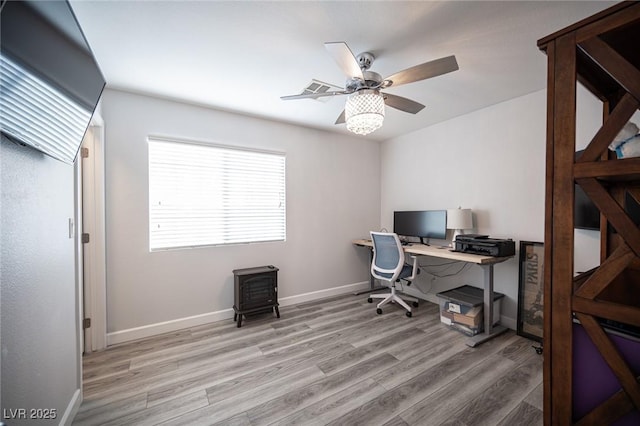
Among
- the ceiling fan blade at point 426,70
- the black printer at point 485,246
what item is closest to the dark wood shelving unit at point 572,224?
the ceiling fan blade at point 426,70

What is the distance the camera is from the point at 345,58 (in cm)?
148

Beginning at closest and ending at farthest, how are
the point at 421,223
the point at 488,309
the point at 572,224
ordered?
the point at 572,224, the point at 488,309, the point at 421,223

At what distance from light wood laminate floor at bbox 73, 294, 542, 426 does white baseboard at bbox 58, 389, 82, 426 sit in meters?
0.05

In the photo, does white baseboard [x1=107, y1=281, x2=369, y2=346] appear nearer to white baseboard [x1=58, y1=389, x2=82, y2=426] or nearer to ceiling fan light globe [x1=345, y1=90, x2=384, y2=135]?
white baseboard [x1=58, y1=389, x2=82, y2=426]

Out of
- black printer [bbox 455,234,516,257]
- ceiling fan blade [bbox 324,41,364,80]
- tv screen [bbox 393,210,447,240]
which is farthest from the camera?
tv screen [bbox 393,210,447,240]

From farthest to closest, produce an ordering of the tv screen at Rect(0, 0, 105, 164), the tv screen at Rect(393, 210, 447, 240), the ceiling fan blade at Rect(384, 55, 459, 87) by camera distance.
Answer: the tv screen at Rect(393, 210, 447, 240) < the ceiling fan blade at Rect(384, 55, 459, 87) < the tv screen at Rect(0, 0, 105, 164)

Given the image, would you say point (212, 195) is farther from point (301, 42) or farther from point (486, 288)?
point (486, 288)

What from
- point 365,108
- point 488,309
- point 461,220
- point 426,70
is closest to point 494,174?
point 461,220

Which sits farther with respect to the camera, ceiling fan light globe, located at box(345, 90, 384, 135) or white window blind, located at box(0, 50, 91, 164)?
ceiling fan light globe, located at box(345, 90, 384, 135)

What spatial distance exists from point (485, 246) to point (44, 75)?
128 inches

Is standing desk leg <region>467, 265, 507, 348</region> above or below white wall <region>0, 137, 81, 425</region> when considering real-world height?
below

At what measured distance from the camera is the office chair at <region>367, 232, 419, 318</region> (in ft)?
9.68

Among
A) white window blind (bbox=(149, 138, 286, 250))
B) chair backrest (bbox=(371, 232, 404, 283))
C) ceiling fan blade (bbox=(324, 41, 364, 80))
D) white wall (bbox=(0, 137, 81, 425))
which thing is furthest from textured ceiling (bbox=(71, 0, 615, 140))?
chair backrest (bbox=(371, 232, 404, 283))

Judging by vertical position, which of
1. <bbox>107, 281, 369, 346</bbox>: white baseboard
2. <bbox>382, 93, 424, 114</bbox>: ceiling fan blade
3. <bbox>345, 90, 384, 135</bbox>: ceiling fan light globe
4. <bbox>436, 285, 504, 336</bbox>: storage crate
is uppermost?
<bbox>382, 93, 424, 114</bbox>: ceiling fan blade
